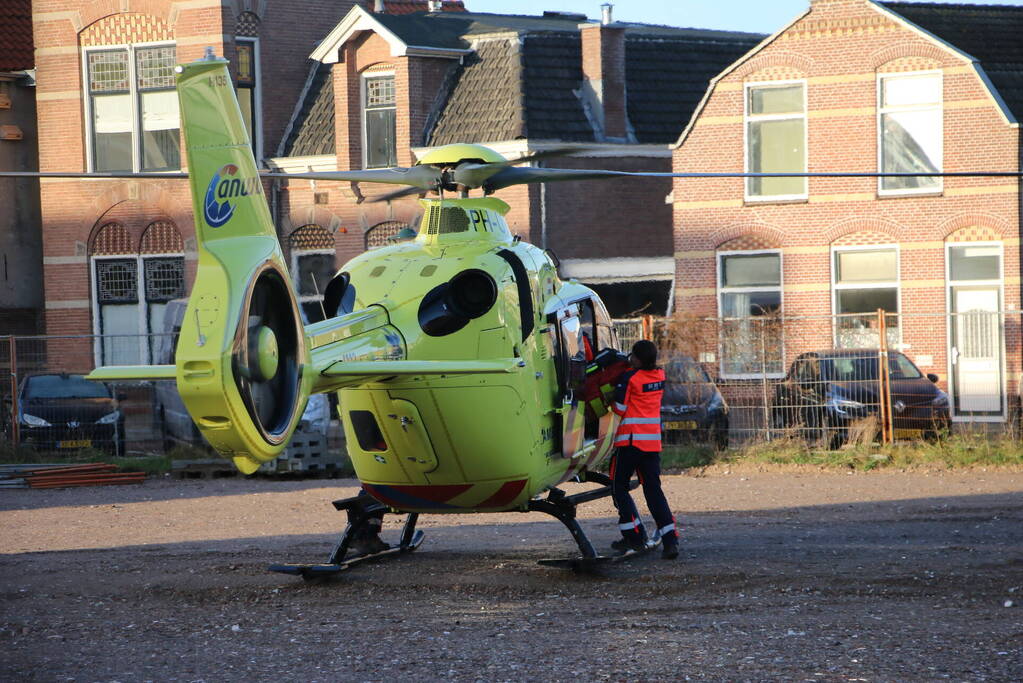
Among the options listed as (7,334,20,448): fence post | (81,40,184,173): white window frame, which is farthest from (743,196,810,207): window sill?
(7,334,20,448): fence post

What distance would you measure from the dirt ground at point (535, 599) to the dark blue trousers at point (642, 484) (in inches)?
15.9

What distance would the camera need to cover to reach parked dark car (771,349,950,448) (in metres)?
20.9

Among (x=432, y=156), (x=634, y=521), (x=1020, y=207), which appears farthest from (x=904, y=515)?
(x=1020, y=207)

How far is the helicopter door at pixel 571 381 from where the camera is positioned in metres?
12.3

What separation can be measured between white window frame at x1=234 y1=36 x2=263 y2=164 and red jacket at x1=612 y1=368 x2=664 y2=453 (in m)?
20.6

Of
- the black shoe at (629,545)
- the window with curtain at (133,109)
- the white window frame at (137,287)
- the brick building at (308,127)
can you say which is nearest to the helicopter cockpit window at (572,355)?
the black shoe at (629,545)

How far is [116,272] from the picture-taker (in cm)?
3161

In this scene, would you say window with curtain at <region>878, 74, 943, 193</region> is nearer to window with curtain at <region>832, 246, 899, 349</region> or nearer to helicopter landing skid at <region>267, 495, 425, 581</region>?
window with curtain at <region>832, 246, 899, 349</region>

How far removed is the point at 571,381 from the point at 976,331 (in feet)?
47.3

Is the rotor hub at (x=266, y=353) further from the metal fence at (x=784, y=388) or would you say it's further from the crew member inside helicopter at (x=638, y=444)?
the metal fence at (x=784, y=388)

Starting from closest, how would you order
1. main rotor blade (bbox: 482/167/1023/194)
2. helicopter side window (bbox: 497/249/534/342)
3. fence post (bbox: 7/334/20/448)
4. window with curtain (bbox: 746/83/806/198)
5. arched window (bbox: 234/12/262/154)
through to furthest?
main rotor blade (bbox: 482/167/1023/194)
helicopter side window (bbox: 497/249/534/342)
fence post (bbox: 7/334/20/448)
window with curtain (bbox: 746/83/806/198)
arched window (bbox: 234/12/262/154)

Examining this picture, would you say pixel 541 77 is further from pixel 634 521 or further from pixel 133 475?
pixel 634 521

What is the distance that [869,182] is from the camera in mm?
28219

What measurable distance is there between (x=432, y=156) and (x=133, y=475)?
11798 mm
